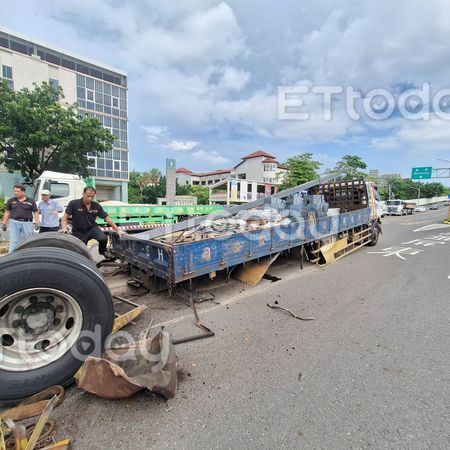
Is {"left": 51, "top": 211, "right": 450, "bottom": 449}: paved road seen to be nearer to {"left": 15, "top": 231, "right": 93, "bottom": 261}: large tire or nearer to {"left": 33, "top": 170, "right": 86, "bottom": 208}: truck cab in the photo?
{"left": 15, "top": 231, "right": 93, "bottom": 261}: large tire

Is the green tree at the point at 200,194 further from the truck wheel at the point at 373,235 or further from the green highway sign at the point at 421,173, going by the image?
the truck wheel at the point at 373,235

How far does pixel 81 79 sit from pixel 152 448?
114 ft

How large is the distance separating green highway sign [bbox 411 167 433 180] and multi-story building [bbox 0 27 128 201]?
38949 mm

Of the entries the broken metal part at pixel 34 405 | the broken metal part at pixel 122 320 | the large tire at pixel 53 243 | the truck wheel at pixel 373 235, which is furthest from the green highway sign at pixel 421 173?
the broken metal part at pixel 34 405

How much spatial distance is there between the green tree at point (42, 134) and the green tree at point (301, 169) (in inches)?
746

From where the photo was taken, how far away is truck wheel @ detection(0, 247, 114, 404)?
1.92 metres

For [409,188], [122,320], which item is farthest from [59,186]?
[409,188]

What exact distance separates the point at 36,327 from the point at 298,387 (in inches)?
88.9

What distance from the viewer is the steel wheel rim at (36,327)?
2008 millimetres

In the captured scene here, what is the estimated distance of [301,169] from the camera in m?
28.3

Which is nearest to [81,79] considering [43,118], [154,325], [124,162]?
[124,162]

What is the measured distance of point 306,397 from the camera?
2.06 metres

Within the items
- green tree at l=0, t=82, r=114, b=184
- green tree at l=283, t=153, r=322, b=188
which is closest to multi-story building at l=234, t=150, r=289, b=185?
green tree at l=283, t=153, r=322, b=188

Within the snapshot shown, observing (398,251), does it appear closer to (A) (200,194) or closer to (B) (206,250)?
(B) (206,250)
